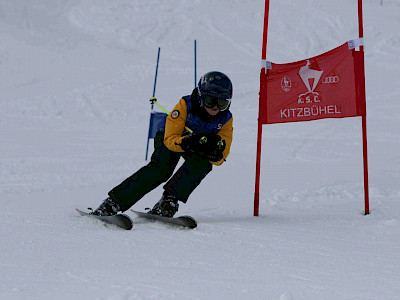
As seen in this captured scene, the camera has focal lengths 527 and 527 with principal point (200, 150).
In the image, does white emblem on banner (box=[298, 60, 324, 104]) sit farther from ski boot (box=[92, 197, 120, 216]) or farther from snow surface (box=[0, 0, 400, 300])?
ski boot (box=[92, 197, 120, 216])

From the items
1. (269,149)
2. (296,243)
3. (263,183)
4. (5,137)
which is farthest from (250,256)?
(5,137)

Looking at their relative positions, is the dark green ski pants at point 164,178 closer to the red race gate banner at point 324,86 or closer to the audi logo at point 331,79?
the red race gate banner at point 324,86

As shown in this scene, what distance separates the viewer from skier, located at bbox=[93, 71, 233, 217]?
3.85 m

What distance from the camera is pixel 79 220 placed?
388 centimetres

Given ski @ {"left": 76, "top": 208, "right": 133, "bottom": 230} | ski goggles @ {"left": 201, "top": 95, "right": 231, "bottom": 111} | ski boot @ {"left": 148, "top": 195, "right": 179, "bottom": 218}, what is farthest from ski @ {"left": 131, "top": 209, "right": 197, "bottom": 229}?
ski goggles @ {"left": 201, "top": 95, "right": 231, "bottom": 111}

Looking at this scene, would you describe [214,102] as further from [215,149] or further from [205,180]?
[205,180]

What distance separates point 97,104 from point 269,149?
185 inches

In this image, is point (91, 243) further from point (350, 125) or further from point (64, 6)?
point (64, 6)

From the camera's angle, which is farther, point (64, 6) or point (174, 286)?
point (64, 6)

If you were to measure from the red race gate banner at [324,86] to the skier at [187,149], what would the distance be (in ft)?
2.37

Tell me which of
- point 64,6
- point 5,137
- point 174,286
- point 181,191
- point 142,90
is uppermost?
point 64,6

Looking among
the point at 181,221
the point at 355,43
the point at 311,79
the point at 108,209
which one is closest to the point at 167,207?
the point at 181,221

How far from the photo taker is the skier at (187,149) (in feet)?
12.6

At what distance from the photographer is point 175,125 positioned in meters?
3.98
